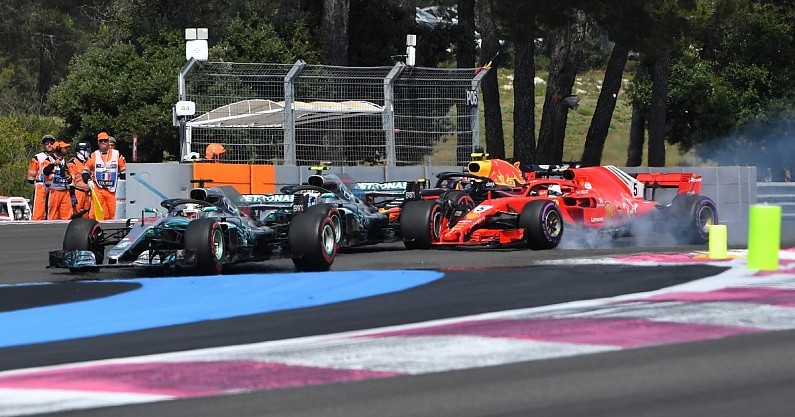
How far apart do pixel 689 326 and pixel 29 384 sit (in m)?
3.84

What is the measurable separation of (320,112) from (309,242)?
824 cm

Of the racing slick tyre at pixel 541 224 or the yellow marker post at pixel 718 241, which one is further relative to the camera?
the racing slick tyre at pixel 541 224

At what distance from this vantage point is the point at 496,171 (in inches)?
682

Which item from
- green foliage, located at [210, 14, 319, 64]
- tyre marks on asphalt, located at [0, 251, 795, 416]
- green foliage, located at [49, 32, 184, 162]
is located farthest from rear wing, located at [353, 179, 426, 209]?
green foliage, located at [49, 32, 184, 162]

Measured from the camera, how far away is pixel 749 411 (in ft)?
18.9

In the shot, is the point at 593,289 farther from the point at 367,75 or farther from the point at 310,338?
the point at 367,75

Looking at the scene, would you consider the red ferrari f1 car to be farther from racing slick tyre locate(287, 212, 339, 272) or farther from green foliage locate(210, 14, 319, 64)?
green foliage locate(210, 14, 319, 64)

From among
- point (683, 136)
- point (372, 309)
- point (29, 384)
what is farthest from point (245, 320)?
point (683, 136)

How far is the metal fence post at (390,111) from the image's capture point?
68.6 feet

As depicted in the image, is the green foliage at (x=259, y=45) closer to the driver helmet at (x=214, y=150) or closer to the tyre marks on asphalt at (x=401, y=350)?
the driver helmet at (x=214, y=150)

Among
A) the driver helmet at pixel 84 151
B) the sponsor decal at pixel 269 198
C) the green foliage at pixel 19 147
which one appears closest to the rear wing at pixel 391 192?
the sponsor decal at pixel 269 198

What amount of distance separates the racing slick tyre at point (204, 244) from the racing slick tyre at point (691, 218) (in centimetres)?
674

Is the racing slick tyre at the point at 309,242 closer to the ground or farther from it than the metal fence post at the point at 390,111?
closer to the ground

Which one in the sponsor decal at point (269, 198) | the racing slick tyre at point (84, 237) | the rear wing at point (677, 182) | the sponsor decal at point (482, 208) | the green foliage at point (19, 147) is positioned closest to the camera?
the racing slick tyre at point (84, 237)
